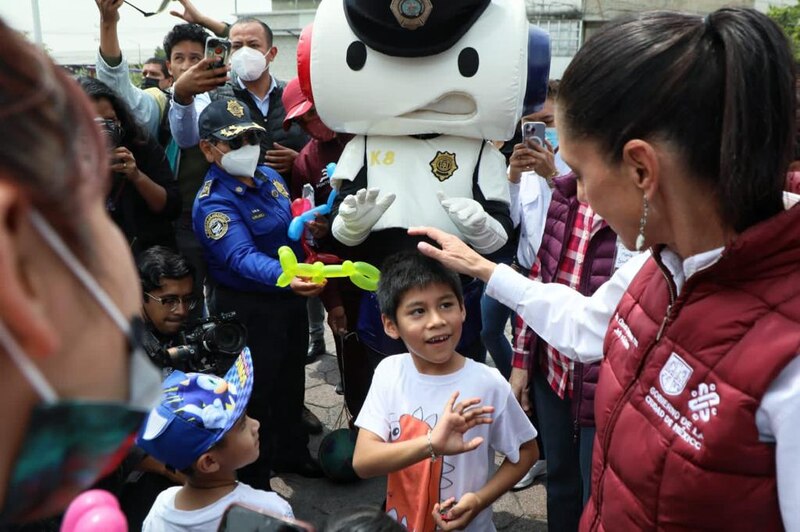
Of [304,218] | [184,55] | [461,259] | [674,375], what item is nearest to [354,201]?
[304,218]

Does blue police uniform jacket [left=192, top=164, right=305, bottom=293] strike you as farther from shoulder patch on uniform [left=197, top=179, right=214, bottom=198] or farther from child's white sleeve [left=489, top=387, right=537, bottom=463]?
child's white sleeve [left=489, top=387, right=537, bottom=463]

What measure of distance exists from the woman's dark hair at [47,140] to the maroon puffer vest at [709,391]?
2.99 feet

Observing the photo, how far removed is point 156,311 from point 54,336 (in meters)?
2.17

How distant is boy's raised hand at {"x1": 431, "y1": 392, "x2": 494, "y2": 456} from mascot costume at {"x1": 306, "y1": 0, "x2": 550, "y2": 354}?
2.67 feet

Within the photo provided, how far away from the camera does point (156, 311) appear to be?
2520mm

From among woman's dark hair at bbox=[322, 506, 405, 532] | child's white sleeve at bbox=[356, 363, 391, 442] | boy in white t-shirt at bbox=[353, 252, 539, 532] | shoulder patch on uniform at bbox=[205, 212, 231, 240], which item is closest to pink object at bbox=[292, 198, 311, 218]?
shoulder patch on uniform at bbox=[205, 212, 231, 240]

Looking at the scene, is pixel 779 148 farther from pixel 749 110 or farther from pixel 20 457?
pixel 20 457

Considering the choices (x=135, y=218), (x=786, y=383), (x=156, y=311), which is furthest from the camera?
(x=135, y=218)

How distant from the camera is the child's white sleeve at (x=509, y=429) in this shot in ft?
6.47

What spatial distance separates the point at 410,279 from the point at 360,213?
0.45 metres

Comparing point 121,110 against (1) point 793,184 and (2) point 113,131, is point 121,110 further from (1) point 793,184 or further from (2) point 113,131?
(1) point 793,184

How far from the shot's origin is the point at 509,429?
6.53 ft

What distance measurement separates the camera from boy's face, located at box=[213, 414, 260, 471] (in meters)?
1.77

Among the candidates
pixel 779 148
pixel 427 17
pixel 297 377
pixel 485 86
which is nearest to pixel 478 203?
pixel 485 86
